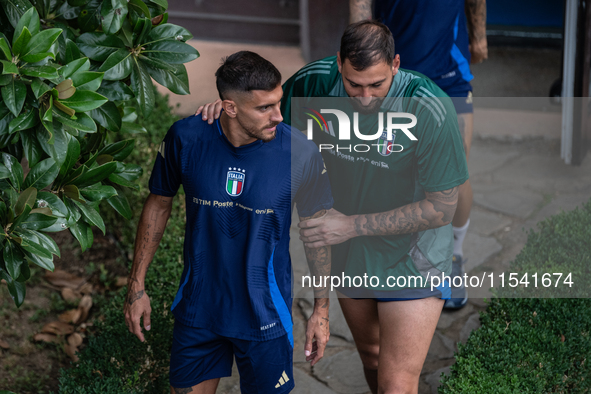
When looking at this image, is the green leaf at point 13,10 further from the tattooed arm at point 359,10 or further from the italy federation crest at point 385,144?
the tattooed arm at point 359,10

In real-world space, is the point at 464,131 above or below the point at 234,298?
above

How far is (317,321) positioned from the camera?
324 cm

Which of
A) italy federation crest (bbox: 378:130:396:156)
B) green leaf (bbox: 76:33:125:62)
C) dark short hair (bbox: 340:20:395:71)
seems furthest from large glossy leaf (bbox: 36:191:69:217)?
italy federation crest (bbox: 378:130:396:156)

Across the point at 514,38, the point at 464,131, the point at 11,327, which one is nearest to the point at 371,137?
the point at 464,131

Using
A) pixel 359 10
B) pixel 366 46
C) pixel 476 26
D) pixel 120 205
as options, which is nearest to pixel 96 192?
pixel 120 205

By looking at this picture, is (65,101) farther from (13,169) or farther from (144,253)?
(144,253)

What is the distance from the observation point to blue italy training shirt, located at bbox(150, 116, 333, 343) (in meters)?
2.94

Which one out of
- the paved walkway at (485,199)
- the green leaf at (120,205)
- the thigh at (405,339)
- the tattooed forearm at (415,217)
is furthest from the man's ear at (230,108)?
the paved walkway at (485,199)

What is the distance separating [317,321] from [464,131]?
2002mm

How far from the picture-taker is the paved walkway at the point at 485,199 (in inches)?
171

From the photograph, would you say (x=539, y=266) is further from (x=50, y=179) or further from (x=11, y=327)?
(x=11, y=327)

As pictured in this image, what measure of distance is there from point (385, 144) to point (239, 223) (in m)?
0.86

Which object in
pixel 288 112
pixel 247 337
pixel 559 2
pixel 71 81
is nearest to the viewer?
pixel 71 81

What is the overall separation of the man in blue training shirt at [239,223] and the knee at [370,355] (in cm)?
66
